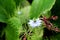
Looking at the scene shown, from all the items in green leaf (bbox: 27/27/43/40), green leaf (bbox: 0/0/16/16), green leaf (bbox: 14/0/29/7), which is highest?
green leaf (bbox: 14/0/29/7)

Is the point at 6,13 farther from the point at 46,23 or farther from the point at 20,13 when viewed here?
the point at 46,23

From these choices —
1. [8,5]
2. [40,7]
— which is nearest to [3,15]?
[8,5]

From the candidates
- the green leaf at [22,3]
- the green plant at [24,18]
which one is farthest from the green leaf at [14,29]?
the green leaf at [22,3]

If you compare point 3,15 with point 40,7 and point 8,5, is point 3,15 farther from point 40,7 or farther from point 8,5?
point 40,7

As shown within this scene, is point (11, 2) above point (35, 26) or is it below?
above

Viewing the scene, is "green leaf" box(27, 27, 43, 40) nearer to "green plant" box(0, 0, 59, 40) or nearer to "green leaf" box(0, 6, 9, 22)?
"green plant" box(0, 0, 59, 40)

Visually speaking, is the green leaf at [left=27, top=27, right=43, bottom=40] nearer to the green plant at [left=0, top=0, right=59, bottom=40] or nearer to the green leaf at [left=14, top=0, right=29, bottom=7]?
the green plant at [left=0, top=0, right=59, bottom=40]

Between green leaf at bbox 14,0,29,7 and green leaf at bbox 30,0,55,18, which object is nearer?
green leaf at bbox 30,0,55,18

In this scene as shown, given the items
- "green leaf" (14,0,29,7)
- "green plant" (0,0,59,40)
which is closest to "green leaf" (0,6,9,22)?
"green plant" (0,0,59,40)

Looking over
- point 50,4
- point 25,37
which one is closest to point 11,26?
point 25,37

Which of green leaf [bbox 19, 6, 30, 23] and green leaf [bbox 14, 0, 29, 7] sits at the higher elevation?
green leaf [bbox 14, 0, 29, 7]
